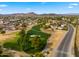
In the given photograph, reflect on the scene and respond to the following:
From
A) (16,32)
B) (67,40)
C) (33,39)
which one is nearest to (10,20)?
(16,32)

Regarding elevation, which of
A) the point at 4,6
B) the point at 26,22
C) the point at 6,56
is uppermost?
the point at 4,6

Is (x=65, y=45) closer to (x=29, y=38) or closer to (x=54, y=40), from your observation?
(x=54, y=40)

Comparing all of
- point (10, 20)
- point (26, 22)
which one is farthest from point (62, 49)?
point (10, 20)

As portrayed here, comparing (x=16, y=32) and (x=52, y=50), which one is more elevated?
(x=16, y=32)

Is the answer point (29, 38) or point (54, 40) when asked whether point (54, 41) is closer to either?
point (54, 40)

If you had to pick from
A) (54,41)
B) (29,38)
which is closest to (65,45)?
(54,41)

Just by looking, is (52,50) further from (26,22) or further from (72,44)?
(26,22)

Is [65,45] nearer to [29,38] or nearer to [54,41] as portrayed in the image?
[54,41]

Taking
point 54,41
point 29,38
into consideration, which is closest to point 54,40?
point 54,41
